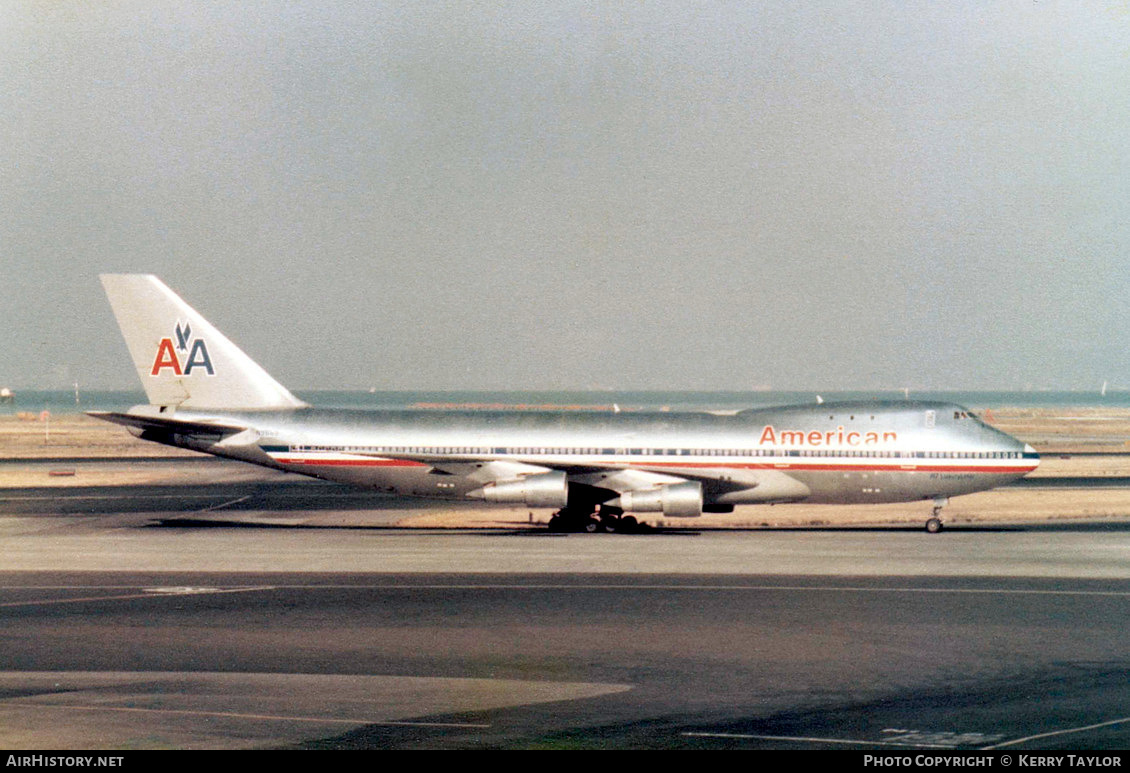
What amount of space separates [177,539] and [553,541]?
12082 mm

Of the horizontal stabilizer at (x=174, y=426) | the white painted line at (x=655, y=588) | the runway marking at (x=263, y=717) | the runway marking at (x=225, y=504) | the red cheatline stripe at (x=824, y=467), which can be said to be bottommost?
the runway marking at (x=225, y=504)

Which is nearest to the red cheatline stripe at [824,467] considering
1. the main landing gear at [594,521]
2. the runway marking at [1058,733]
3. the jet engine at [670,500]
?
the jet engine at [670,500]

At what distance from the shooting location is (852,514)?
167 feet

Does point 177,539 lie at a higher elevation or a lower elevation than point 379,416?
lower

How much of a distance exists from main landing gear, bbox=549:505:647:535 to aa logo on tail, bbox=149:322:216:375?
14232mm

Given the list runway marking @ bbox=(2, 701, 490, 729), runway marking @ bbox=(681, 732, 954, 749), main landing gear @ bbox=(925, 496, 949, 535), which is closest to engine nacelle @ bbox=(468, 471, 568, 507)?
main landing gear @ bbox=(925, 496, 949, 535)

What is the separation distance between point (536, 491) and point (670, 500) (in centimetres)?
449

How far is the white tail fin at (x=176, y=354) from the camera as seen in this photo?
149 feet

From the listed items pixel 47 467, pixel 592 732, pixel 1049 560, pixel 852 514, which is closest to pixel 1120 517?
pixel 852 514

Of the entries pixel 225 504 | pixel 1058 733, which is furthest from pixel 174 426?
pixel 1058 733

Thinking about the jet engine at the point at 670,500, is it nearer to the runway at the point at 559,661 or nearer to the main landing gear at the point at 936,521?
the main landing gear at the point at 936,521

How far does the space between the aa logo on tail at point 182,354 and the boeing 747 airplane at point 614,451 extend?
48.3 inches

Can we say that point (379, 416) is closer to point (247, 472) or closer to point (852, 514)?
point (852, 514)

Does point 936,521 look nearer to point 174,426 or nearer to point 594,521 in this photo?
point 594,521
